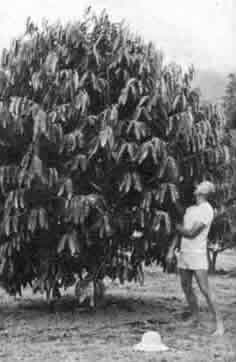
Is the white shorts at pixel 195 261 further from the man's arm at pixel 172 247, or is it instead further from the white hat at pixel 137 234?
the white hat at pixel 137 234

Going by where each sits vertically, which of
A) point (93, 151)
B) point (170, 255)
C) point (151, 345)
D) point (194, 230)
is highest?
point (93, 151)

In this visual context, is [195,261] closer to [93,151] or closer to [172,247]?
[172,247]

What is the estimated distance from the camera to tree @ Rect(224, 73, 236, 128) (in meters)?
19.2

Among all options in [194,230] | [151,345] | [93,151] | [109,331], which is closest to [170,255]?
[194,230]

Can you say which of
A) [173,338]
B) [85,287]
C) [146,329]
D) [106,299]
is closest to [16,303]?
[106,299]

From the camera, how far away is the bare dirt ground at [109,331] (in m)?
6.38

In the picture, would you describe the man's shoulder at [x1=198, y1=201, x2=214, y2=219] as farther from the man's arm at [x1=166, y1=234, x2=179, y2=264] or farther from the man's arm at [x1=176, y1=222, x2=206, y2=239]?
the man's arm at [x1=166, y1=234, x2=179, y2=264]

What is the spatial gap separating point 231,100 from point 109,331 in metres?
12.9

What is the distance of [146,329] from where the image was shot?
26.1 ft

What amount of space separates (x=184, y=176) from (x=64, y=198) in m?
1.60

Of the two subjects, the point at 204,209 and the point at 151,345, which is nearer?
the point at 151,345

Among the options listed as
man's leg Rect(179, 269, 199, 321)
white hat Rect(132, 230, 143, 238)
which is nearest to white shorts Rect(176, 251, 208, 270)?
man's leg Rect(179, 269, 199, 321)

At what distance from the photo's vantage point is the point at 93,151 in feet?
25.8

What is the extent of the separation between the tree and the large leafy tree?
10.4m
